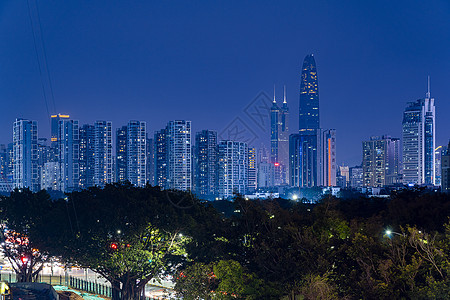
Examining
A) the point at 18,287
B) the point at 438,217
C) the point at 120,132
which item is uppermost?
the point at 120,132

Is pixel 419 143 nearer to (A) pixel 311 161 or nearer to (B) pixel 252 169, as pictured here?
(A) pixel 311 161

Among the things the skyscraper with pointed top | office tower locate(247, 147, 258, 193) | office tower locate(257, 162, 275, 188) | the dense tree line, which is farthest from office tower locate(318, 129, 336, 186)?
the dense tree line

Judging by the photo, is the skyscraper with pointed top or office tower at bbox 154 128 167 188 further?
the skyscraper with pointed top

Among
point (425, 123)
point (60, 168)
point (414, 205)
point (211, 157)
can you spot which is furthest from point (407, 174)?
point (414, 205)

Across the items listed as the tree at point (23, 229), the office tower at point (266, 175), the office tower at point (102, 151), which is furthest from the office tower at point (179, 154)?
the tree at point (23, 229)

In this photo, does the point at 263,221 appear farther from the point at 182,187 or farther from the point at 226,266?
the point at 182,187

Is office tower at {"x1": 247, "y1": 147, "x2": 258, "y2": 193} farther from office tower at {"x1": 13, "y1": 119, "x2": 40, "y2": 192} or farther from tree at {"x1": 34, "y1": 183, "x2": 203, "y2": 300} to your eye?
tree at {"x1": 34, "y1": 183, "x2": 203, "y2": 300}
